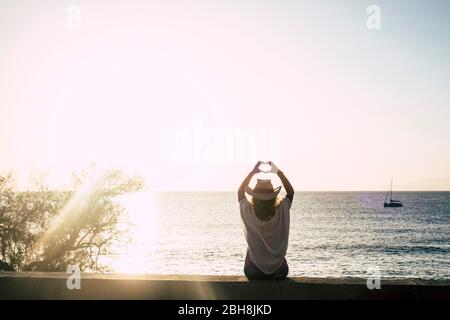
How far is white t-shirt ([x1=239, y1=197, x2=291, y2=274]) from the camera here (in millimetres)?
4840

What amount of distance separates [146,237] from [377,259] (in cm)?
4478

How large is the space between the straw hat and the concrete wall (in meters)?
0.95

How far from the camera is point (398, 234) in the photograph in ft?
249

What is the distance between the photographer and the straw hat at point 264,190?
477 centimetres

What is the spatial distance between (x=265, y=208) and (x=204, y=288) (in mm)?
1177

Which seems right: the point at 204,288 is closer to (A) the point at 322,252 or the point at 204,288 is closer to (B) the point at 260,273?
(B) the point at 260,273

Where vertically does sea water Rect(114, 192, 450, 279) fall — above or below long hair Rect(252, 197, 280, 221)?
below

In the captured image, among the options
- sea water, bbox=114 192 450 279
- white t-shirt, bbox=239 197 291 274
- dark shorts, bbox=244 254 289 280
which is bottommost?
sea water, bbox=114 192 450 279

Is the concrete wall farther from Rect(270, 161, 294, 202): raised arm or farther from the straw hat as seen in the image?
Rect(270, 161, 294, 202): raised arm

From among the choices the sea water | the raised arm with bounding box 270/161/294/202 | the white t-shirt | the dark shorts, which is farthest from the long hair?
the sea water

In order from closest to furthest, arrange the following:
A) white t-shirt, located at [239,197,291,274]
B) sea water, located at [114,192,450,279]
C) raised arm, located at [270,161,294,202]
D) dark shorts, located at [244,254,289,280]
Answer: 1. dark shorts, located at [244,254,289,280]
2. white t-shirt, located at [239,197,291,274]
3. raised arm, located at [270,161,294,202]
4. sea water, located at [114,192,450,279]

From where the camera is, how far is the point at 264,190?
15.9 feet

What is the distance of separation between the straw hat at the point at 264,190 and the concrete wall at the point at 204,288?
95 cm

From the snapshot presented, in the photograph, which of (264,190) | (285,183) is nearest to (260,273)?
(264,190)
